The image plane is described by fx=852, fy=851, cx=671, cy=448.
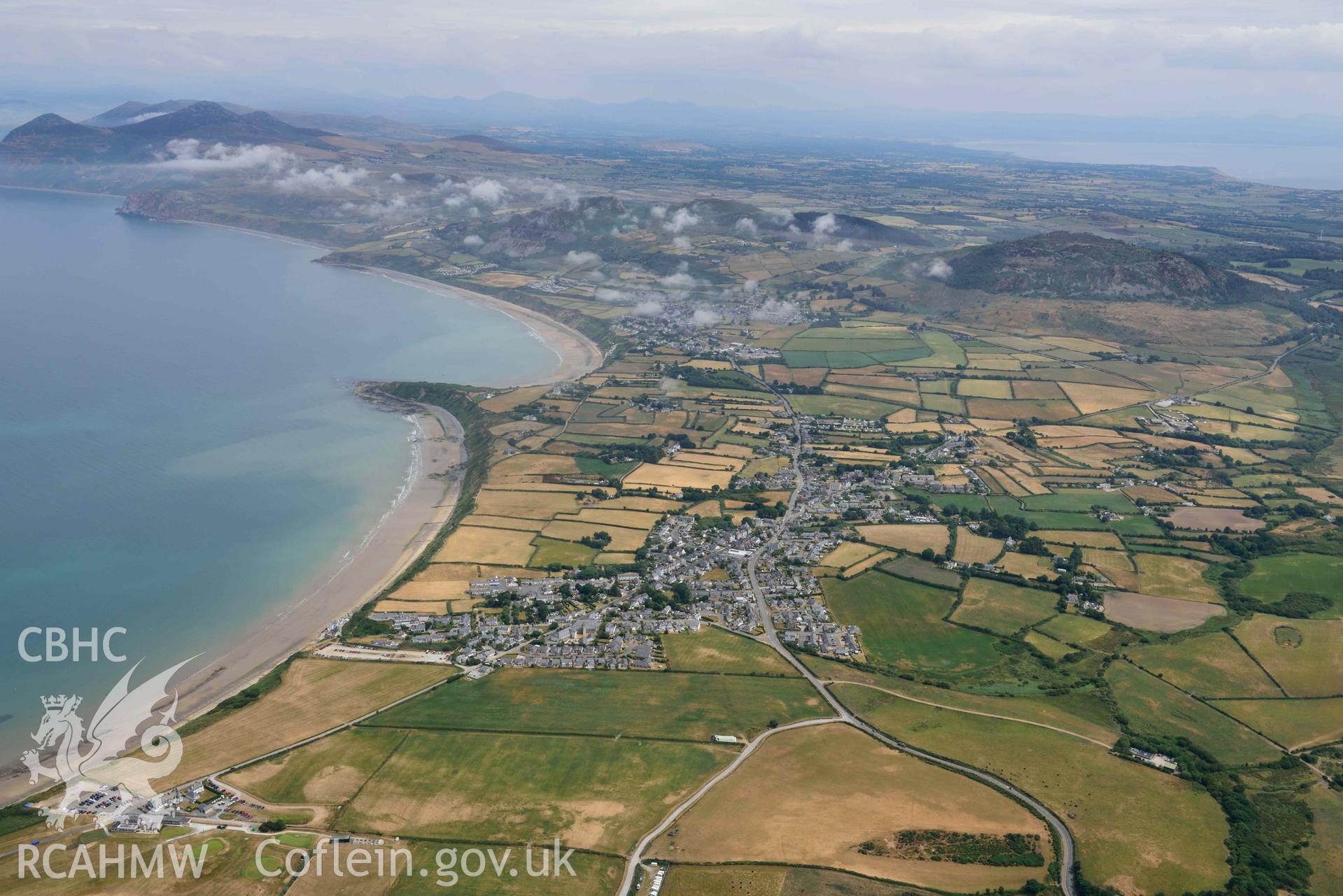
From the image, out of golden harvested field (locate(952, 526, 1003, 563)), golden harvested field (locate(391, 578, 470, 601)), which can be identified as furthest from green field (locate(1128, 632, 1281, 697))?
golden harvested field (locate(391, 578, 470, 601))

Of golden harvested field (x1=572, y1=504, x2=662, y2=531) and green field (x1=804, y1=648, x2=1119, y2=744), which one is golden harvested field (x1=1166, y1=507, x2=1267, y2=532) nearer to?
green field (x1=804, y1=648, x2=1119, y2=744)

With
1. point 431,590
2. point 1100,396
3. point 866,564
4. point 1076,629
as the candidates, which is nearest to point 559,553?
point 431,590

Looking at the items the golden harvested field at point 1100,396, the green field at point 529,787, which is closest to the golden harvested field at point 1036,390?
the golden harvested field at point 1100,396

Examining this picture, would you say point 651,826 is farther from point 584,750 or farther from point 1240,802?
point 1240,802

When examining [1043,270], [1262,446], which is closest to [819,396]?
[1262,446]

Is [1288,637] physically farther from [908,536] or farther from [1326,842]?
[908,536]

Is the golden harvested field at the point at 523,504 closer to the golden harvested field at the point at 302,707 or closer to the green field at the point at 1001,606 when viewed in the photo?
the golden harvested field at the point at 302,707
